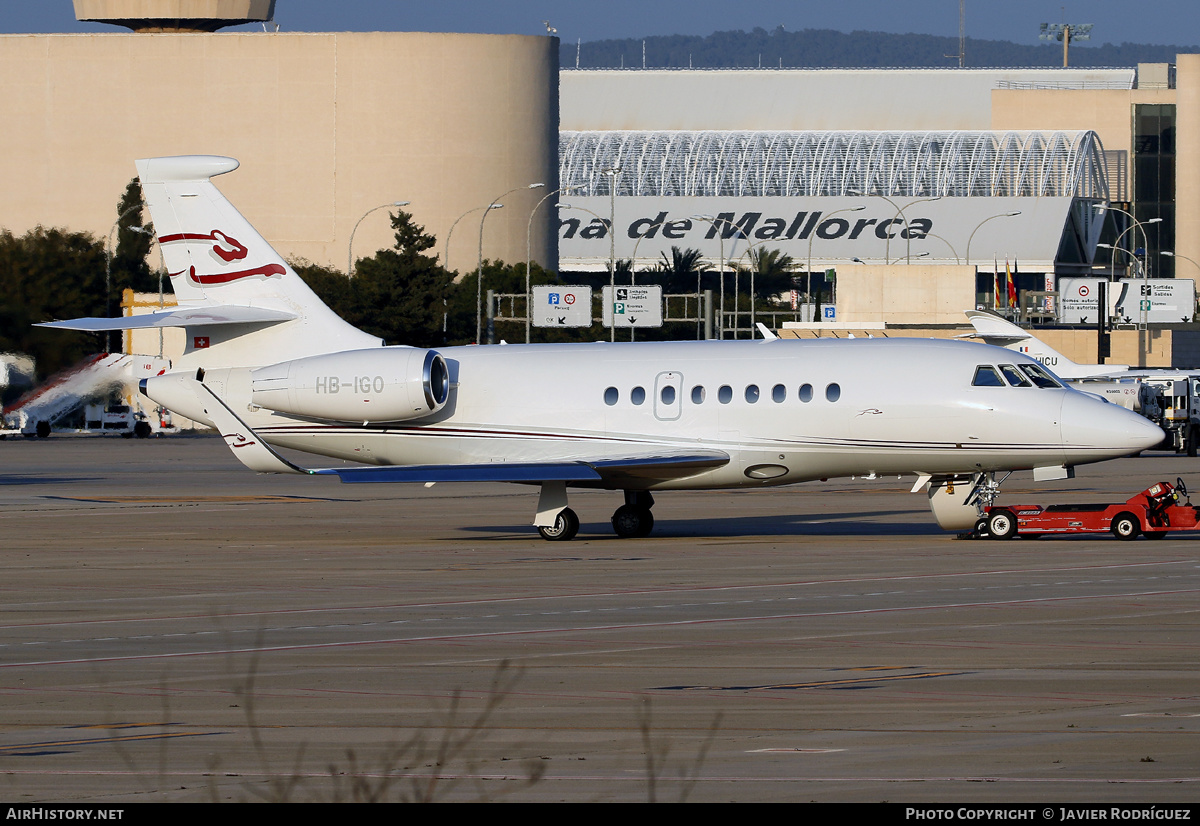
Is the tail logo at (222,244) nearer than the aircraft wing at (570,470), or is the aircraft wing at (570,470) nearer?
the aircraft wing at (570,470)

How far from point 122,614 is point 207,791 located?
386 inches

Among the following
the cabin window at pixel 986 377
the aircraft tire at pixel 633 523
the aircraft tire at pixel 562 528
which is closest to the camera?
the cabin window at pixel 986 377

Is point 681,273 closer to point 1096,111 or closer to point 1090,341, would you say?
point 1090,341

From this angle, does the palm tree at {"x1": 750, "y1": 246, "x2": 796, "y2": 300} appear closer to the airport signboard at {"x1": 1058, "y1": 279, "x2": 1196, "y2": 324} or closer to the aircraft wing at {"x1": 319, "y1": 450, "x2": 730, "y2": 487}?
the airport signboard at {"x1": 1058, "y1": 279, "x2": 1196, "y2": 324}

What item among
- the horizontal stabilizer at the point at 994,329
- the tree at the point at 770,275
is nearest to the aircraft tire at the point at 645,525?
the horizontal stabilizer at the point at 994,329

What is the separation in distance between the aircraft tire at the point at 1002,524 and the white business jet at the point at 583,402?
1.69 feet

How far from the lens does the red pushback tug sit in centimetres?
2727

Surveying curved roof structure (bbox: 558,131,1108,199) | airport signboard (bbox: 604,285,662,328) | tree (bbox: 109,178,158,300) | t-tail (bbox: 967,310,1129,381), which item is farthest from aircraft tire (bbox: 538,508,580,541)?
→ curved roof structure (bbox: 558,131,1108,199)

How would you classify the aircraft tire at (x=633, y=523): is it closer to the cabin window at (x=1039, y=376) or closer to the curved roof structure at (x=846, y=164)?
the cabin window at (x=1039, y=376)

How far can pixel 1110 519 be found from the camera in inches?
1077

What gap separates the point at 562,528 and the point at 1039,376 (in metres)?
8.42

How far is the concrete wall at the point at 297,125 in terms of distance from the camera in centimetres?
13912

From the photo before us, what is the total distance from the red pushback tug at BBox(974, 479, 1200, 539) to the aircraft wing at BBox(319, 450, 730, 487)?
4873mm

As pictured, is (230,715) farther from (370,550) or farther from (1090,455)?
(1090,455)
